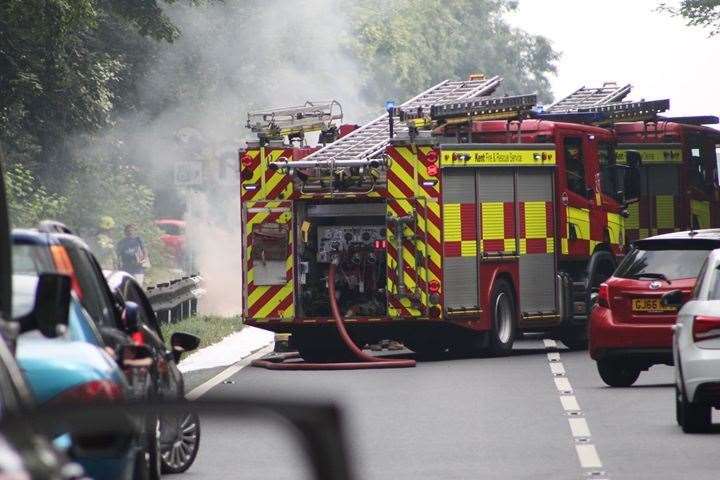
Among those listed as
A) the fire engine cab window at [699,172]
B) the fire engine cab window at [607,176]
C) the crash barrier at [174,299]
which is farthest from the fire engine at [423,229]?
the fire engine cab window at [699,172]

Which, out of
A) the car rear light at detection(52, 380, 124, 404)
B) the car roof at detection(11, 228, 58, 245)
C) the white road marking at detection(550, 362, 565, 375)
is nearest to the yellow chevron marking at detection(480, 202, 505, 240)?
the white road marking at detection(550, 362, 565, 375)

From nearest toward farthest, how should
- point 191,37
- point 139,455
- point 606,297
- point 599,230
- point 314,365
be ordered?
point 139,455, point 606,297, point 314,365, point 599,230, point 191,37

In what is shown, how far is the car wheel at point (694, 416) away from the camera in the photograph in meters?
14.9

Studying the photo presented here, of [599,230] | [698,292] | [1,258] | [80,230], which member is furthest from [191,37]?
[1,258]

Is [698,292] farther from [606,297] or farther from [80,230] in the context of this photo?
[80,230]

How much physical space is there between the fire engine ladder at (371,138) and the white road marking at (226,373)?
236 centimetres

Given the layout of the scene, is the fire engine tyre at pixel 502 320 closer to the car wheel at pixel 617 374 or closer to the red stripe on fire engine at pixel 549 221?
the red stripe on fire engine at pixel 549 221

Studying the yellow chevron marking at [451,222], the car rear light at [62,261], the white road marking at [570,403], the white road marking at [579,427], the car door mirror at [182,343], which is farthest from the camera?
the yellow chevron marking at [451,222]

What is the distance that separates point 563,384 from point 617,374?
65 centimetres

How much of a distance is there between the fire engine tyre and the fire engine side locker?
0.49ft

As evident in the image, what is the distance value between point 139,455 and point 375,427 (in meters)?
7.24

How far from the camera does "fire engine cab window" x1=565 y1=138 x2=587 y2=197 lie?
85.0 ft

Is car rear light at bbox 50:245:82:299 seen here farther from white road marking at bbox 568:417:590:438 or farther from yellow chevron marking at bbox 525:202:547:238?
yellow chevron marking at bbox 525:202:547:238

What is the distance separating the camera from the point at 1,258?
5.16 metres
